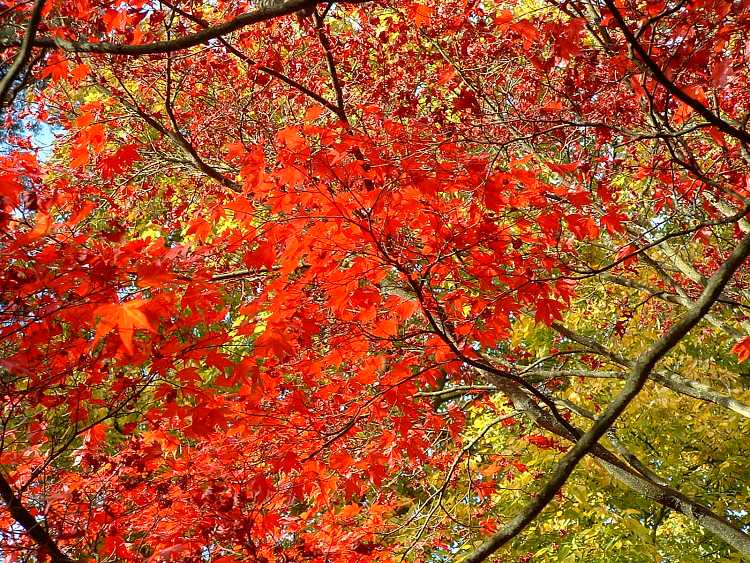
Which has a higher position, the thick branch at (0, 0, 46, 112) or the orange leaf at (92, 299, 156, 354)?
the thick branch at (0, 0, 46, 112)

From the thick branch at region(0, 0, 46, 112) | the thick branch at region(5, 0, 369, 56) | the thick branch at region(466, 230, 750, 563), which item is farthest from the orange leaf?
the thick branch at region(466, 230, 750, 563)

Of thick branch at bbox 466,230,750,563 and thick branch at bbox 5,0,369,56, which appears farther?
thick branch at bbox 466,230,750,563

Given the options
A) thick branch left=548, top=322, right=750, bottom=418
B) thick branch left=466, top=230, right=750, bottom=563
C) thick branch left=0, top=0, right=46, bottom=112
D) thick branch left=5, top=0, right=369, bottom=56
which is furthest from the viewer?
thick branch left=548, top=322, right=750, bottom=418

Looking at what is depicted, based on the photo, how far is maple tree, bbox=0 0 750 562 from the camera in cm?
270

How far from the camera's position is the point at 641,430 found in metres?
6.44

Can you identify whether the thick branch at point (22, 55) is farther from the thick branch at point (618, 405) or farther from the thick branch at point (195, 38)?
the thick branch at point (618, 405)

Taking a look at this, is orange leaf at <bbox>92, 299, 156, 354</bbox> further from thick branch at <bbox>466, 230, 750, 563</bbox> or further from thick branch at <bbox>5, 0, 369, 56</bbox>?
thick branch at <bbox>466, 230, 750, 563</bbox>

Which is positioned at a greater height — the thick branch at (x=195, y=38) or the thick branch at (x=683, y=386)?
the thick branch at (x=683, y=386)

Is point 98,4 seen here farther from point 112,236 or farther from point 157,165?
point 112,236

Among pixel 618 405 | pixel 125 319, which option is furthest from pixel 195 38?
pixel 618 405

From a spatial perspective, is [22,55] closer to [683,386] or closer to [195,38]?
[195,38]

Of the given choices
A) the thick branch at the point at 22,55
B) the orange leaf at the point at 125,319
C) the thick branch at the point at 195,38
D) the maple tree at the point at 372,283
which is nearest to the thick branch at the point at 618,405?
the maple tree at the point at 372,283

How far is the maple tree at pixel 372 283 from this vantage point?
106 inches

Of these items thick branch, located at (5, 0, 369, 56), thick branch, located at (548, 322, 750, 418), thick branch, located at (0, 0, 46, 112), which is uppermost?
thick branch, located at (548, 322, 750, 418)
